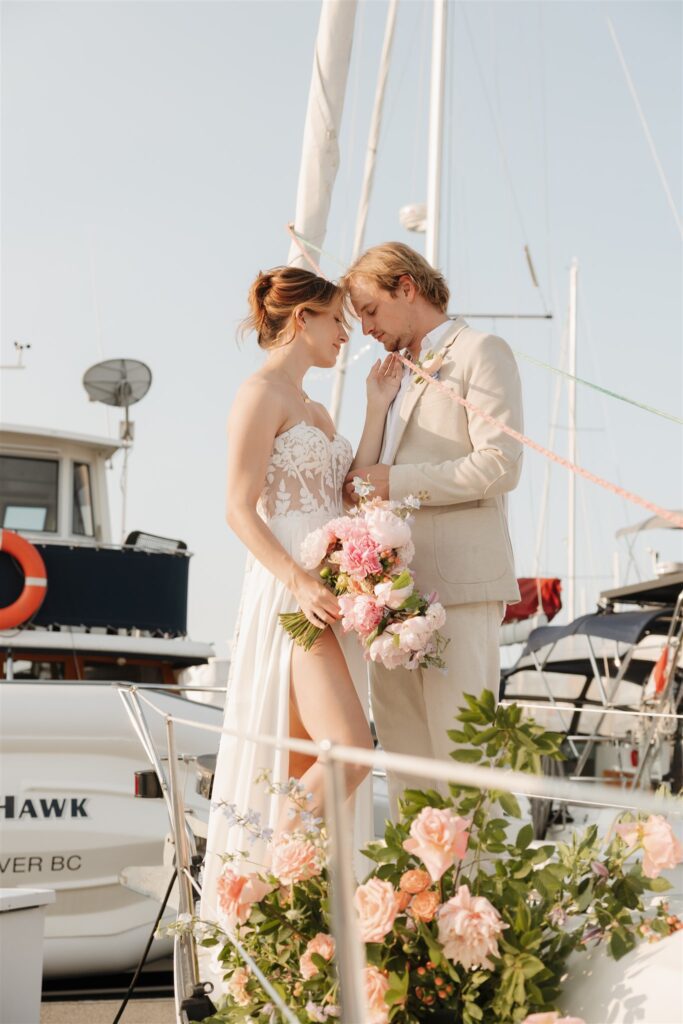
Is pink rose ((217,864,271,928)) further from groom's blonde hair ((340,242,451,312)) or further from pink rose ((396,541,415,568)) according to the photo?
groom's blonde hair ((340,242,451,312))

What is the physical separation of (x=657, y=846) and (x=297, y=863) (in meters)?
0.61

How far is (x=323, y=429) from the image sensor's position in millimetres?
3518

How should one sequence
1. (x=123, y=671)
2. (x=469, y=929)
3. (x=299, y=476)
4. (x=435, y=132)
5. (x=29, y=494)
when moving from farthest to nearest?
1. (x=435, y=132)
2. (x=29, y=494)
3. (x=123, y=671)
4. (x=299, y=476)
5. (x=469, y=929)

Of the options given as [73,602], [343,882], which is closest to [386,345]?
[343,882]

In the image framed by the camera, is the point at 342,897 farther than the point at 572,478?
No

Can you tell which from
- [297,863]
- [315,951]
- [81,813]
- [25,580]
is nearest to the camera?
[315,951]

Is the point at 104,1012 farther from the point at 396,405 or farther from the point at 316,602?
the point at 396,405

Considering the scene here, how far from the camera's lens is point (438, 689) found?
3064mm

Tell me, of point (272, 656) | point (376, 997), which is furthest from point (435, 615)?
point (376, 997)

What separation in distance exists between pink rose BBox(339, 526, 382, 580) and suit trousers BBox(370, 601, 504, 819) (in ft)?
1.30

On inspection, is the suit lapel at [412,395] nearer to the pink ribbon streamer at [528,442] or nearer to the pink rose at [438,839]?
the pink ribbon streamer at [528,442]

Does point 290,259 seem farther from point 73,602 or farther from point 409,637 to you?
point 409,637

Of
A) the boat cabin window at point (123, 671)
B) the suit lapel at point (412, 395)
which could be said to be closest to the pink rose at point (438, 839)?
the suit lapel at point (412, 395)

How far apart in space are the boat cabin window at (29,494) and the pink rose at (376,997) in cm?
738
